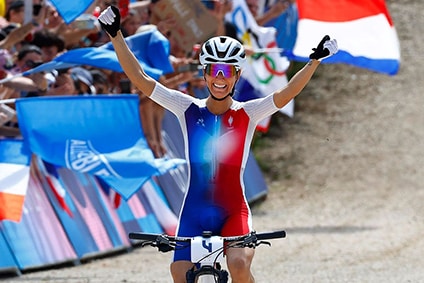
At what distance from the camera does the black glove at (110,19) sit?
6730mm

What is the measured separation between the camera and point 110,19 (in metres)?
6.75

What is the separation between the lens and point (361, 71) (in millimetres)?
22781

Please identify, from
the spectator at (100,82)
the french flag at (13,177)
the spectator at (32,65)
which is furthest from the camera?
the spectator at (100,82)

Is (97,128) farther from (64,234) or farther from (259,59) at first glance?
(259,59)

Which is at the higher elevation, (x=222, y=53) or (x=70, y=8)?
(x=222, y=53)

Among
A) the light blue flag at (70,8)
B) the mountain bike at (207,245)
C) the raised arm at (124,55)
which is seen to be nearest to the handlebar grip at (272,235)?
the mountain bike at (207,245)

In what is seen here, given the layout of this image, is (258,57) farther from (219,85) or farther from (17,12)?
(219,85)

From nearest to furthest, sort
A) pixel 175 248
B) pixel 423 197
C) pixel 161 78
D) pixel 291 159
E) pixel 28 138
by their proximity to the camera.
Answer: pixel 175 248, pixel 28 138, pixel 161 78, pixel 423 197, pixel 291 159

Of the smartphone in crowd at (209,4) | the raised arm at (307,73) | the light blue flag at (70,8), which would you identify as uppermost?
the raised arm at (307,73)

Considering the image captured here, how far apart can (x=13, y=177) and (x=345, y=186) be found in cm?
898

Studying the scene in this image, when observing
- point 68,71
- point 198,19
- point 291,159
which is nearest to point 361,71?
point 291,159

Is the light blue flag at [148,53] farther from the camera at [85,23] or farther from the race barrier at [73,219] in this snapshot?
the race barrier at [73,219]

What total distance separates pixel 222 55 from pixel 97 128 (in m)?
4.21

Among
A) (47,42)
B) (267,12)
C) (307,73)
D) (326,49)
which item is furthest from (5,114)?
(267,12)
